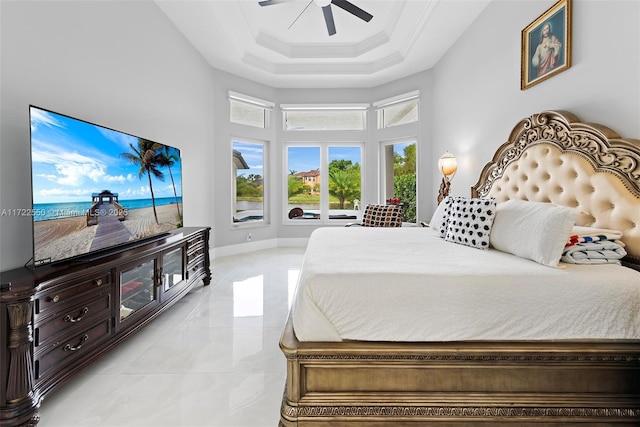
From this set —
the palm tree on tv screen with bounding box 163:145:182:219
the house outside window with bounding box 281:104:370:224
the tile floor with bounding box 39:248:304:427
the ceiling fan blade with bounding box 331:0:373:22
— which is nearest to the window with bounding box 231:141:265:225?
the house outside window with bounding box 281:104:370:224

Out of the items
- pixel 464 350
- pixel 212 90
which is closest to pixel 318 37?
pixel 212 90

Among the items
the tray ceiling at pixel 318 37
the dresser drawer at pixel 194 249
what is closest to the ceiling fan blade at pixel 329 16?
the tray ceiling at pixel 318 37

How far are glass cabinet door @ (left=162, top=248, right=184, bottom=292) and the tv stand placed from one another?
5cm

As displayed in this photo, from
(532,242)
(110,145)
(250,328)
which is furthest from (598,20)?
(110,145)

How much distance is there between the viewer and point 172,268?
2.73 metres

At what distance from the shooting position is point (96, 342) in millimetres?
1791

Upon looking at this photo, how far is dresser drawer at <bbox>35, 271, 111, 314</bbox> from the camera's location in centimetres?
146

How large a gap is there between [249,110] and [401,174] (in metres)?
2.96

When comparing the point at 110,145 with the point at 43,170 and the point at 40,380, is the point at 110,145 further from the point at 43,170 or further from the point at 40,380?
the point at 40,380

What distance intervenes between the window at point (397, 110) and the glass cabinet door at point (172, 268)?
13.7ft

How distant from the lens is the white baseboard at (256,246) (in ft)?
16.2

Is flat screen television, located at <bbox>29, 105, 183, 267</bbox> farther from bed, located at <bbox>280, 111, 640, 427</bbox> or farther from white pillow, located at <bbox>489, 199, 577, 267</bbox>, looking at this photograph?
white pillow, located at <bbox>489, 199, 577, 267</bbox>

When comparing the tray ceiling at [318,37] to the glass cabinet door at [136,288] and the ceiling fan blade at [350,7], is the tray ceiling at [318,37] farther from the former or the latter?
the glass cabinet door at [136,288]

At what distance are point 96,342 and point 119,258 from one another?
507mm
